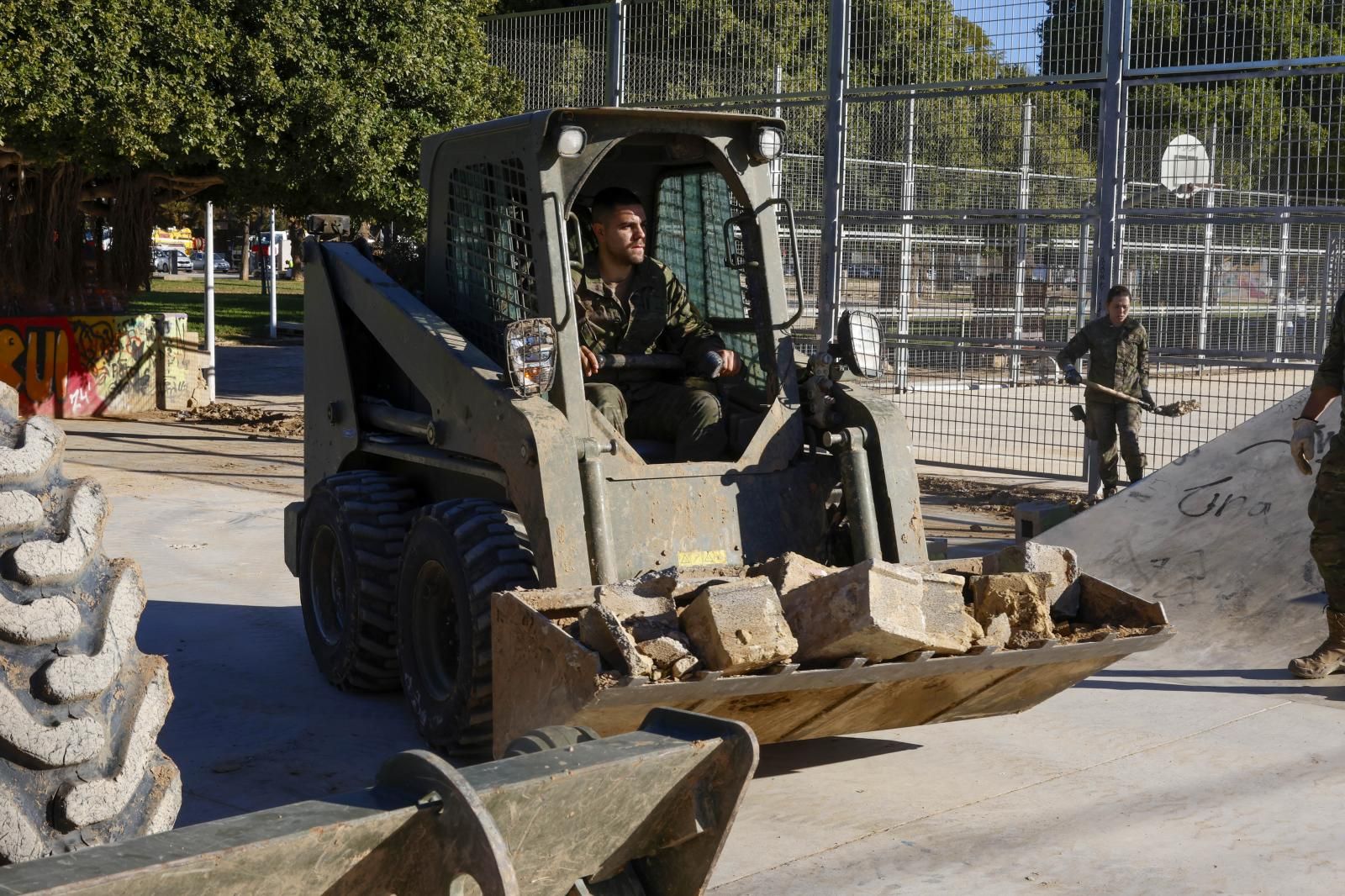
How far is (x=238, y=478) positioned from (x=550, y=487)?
8.43 meters

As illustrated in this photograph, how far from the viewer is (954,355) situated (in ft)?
38.0

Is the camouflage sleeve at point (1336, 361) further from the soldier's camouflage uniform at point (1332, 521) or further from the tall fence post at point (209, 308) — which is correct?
the tall fence post at point (209, 308)

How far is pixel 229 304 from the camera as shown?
37.5 meters

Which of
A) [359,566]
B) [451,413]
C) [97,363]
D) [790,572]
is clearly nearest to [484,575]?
[451,413]

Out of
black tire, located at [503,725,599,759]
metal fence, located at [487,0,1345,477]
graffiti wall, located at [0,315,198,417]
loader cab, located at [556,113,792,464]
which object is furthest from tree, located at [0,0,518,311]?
black tire, located at [503,725,599,759]

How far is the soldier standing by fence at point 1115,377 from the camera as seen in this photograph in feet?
35.2

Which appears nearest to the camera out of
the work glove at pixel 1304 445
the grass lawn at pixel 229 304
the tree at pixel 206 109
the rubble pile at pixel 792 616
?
the rubble pile at pixel 792 616

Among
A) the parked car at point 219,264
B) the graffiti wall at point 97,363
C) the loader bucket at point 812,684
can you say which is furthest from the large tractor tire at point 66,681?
the parked car at point 219,264

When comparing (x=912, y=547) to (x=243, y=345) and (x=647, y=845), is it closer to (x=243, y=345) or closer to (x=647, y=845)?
(x=647, y=845)

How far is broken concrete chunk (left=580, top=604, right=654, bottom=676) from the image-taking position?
14.5 ft

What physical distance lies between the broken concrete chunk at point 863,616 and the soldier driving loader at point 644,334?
152 centimetres

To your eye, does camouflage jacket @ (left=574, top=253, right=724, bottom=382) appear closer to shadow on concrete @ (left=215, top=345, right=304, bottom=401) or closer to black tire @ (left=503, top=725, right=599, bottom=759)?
black tire @ (left=503, top=725, right=599, bottom=759)

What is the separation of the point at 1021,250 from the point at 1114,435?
1535 millimetres

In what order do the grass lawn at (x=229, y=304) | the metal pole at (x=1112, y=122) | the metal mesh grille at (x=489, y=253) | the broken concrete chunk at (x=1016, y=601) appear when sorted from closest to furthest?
the broken concrete chunk at (x=1016, y=601), the metal mesh grille at (x=489, y=253), the metal pole at (x=1112, y=122), the grass lawn at (x=229, y=304)
